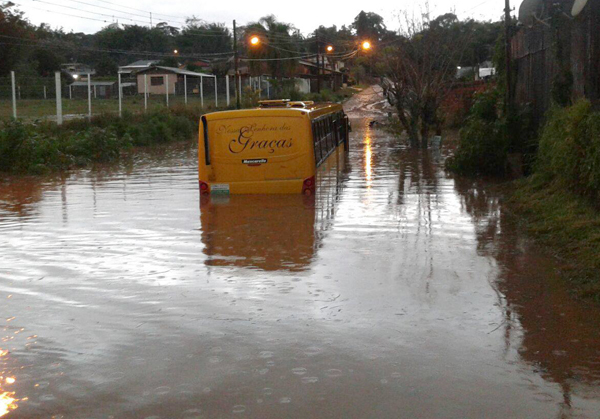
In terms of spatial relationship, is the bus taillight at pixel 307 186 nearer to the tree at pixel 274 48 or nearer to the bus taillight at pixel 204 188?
the bus taillight at pixel 204 188

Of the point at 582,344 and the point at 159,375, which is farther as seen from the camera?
the point at 582,344

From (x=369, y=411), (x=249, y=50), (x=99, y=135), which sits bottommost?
(x=369, y=411)

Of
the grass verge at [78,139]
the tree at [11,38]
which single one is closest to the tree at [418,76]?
the grass verge at [78,139]

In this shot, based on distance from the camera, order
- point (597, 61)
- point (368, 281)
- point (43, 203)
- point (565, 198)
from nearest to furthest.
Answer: point (368, 281), point (565, 198), point (597, 61), point (43, 203)

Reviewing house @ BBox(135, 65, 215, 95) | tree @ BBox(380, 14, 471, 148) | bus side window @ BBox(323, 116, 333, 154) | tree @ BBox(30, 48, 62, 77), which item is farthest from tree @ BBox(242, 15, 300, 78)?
bus side window @ BBox(323, 116, 333, 154)

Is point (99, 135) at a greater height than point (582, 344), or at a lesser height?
greater

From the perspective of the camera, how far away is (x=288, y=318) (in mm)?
7508

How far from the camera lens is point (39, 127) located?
28.3 metres

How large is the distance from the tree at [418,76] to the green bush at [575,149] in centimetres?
1378

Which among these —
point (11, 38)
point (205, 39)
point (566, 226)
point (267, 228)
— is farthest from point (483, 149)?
point (205, 39)

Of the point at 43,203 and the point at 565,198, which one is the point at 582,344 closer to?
the point at 565,198

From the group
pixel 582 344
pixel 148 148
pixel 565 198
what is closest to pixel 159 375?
pixel 582 344

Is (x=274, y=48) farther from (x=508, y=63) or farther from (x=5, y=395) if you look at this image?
(x=5, y=395)

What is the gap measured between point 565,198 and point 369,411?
8202 mm
